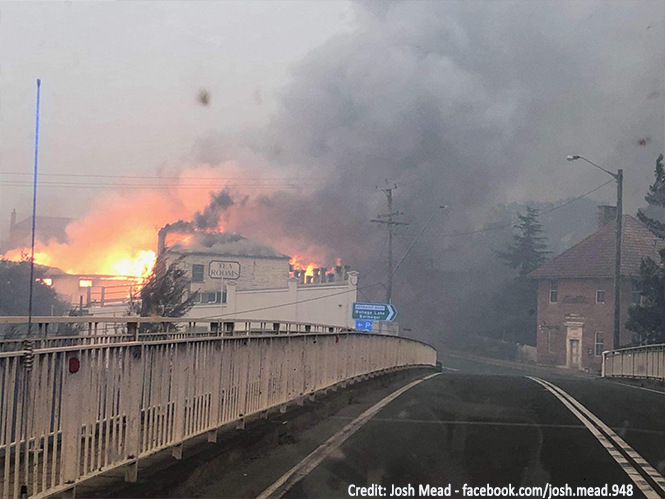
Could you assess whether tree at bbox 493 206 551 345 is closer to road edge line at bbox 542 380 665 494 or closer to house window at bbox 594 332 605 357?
house window at bbox 594 332 605 357

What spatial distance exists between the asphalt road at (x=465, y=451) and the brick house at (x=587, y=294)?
46.2 meters

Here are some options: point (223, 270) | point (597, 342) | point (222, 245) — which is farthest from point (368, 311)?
point (597, 342)

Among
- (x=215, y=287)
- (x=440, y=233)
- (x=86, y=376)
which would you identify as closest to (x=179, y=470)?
(x=86, y=376)

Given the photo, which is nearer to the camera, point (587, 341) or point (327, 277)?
point (587, 341)

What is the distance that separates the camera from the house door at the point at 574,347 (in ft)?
195

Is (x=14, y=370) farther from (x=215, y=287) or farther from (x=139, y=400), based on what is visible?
(x=215, y=287)

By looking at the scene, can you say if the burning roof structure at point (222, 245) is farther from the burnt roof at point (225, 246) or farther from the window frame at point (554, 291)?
the window frame at point (554, 291)

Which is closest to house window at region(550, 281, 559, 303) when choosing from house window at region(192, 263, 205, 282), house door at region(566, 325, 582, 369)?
house door at region(566, 325, 582, 369)

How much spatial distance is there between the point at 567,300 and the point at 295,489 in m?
56.7

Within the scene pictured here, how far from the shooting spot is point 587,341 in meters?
59.1

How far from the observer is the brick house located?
192ft

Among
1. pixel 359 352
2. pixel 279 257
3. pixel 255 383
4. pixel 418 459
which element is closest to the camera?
pixel 418 459

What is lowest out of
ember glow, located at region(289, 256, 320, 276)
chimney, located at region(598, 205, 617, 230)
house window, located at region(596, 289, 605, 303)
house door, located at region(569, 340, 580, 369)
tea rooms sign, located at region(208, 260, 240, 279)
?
house door, located at region(569, 340, 580, 369)

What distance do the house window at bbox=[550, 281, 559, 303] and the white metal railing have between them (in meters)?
31.1
